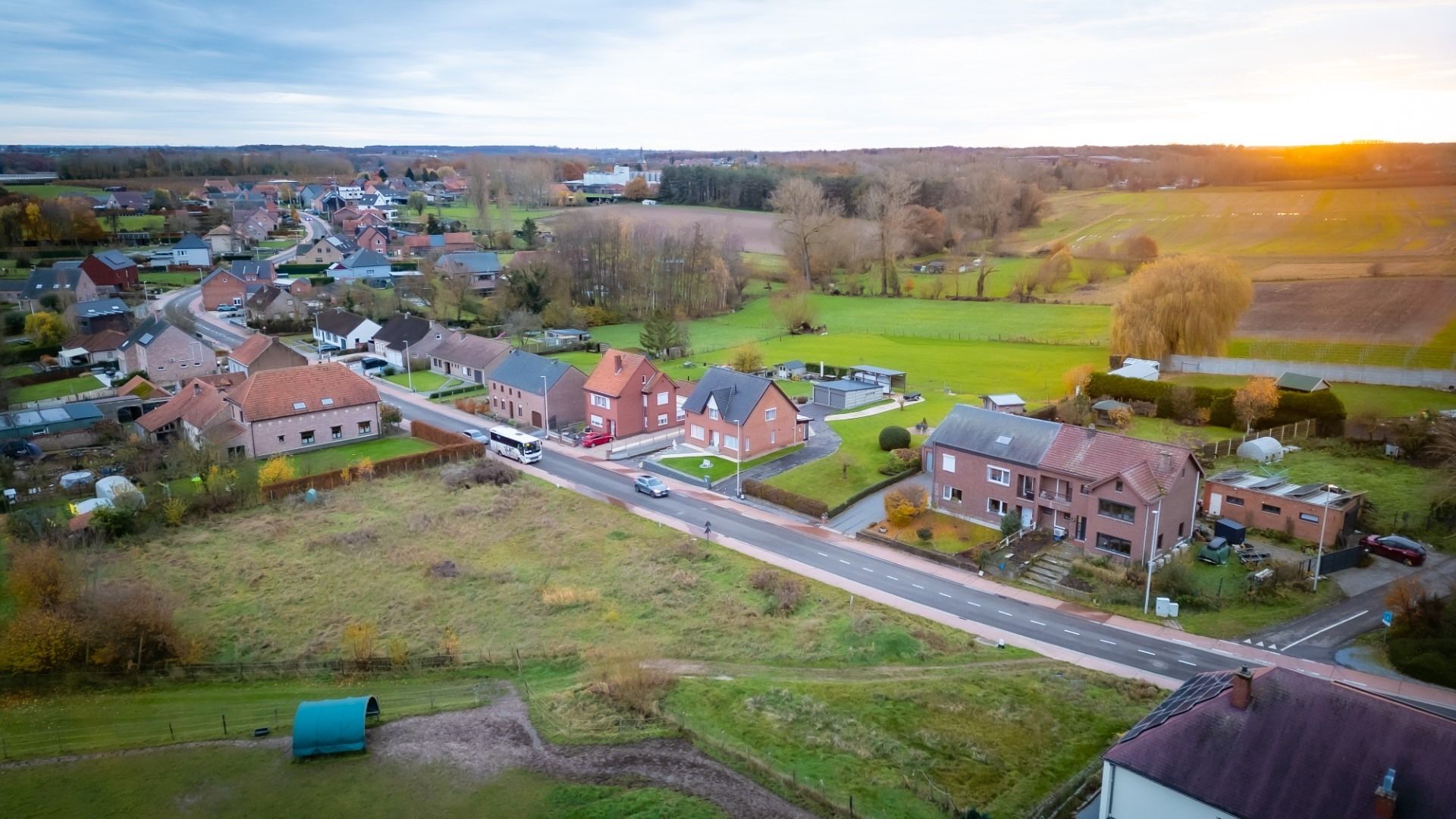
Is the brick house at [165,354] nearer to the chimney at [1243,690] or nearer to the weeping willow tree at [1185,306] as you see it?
the chimney at [1243,690]

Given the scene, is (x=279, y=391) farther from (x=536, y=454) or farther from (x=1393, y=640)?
(x=1393, y=640)

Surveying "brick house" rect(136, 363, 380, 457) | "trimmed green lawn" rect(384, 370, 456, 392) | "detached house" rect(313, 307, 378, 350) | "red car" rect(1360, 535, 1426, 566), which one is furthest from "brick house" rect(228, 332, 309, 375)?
"red car" rect(1360, 535, 1426, 566)

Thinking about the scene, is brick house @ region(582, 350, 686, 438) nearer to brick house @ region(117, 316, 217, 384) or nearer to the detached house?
the detached house

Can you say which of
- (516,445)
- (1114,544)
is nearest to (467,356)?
(516,445)

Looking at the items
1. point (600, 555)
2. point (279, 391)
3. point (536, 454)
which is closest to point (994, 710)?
point (600, 555)

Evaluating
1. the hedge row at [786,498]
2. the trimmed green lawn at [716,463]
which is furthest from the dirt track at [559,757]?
the trimmed green lawn at [716,463]
